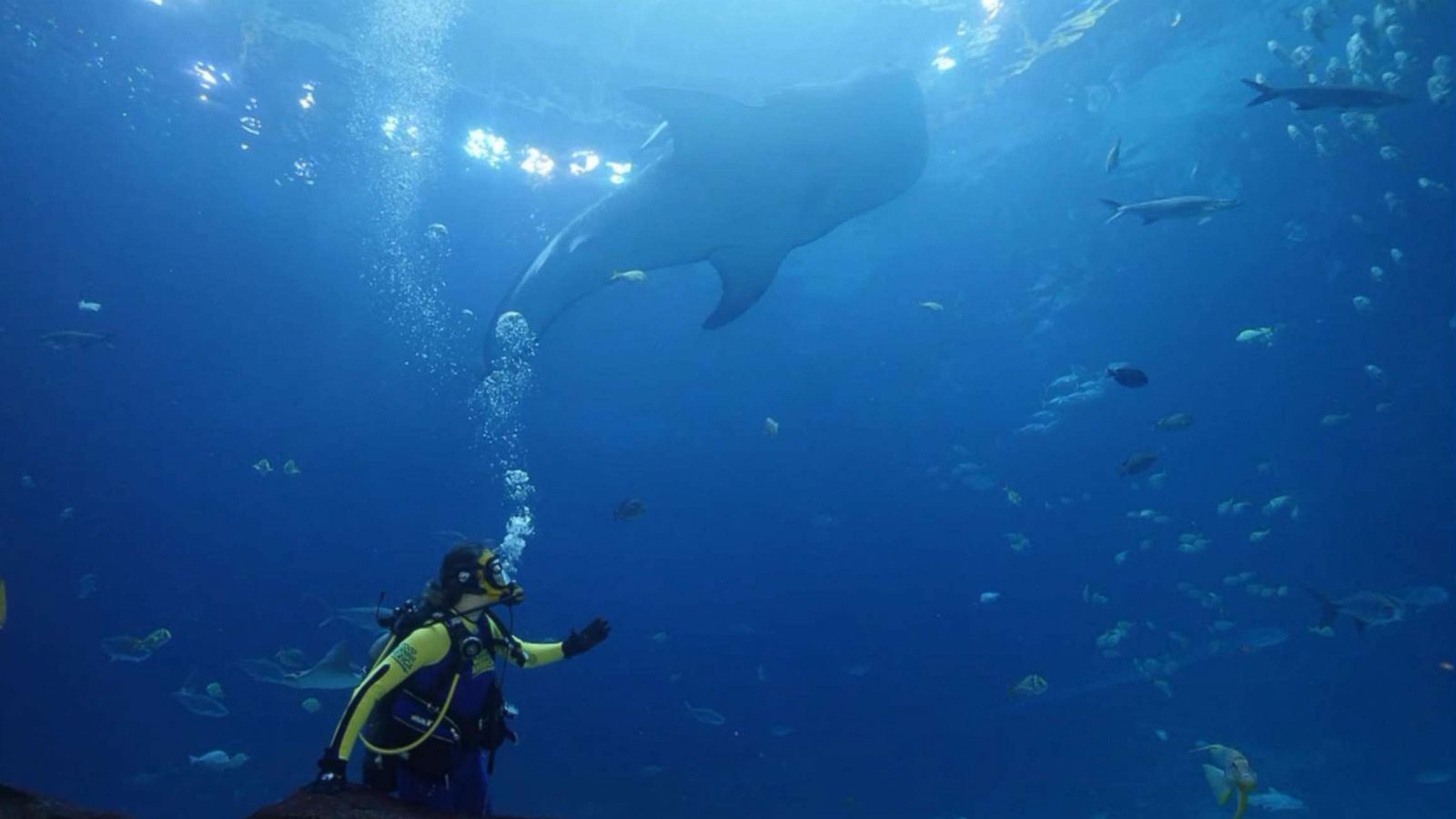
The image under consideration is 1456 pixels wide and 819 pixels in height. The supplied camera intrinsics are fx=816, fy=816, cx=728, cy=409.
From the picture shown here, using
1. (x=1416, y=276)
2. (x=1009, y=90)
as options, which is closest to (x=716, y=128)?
(x=1009, y=90)

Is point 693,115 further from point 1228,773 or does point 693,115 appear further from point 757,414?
point 757,414

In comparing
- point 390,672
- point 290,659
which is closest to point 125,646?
point 290,659

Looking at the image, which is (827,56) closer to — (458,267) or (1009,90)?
(1009,90)

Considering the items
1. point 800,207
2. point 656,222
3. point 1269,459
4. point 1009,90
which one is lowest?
point 1269,459

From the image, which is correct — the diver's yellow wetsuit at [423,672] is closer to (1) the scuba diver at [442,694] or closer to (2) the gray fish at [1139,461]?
(1) the scuba diver at [442,694]

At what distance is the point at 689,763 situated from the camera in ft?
82.2

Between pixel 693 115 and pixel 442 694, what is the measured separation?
19.7 feet

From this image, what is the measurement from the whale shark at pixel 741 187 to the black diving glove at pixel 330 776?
595 cm

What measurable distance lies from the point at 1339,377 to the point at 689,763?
2178 centimetres

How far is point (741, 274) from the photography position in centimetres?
969

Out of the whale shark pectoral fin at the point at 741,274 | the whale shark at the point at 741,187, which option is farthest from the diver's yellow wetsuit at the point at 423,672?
the whale shark pectoral fin at the point at 741,274

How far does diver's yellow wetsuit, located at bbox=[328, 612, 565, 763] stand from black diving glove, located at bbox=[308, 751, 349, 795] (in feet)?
0.16

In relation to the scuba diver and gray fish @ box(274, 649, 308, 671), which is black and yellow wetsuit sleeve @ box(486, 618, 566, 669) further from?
gray fish @ box(274, 649, 308, 671)

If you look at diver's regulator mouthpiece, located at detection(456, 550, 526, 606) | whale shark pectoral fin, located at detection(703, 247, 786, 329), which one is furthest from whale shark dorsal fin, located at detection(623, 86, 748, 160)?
diver's regulator mouthpiece, located at detection(456, 550, 526, 606)
